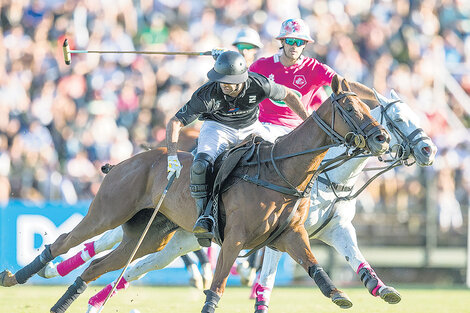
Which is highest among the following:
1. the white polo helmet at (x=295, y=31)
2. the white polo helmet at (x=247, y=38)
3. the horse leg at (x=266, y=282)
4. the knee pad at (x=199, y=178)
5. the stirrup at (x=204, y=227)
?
the white polo helmet at (x=295, y=31)

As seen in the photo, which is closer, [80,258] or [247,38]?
[80,258]

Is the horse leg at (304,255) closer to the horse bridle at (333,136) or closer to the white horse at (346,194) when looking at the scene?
the horse bridle at (333,136)

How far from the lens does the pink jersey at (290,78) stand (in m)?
9.41

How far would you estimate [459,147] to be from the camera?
16.1 metres

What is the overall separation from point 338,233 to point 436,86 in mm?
9014

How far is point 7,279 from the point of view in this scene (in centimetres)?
879

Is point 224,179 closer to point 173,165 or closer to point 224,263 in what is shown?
point 173,165

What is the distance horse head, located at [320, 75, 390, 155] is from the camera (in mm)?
6727

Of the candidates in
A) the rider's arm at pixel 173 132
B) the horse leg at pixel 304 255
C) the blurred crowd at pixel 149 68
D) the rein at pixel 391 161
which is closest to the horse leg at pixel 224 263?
the horse leg at pixel 304 255

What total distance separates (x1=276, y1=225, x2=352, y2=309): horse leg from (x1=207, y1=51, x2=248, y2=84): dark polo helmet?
54.6 inches

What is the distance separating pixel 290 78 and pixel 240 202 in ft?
8.03

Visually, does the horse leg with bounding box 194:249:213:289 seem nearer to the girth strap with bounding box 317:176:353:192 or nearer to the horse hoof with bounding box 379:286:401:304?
the girth strap with bounding box 317:176:353:192

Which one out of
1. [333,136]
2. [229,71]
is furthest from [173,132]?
[333,136]

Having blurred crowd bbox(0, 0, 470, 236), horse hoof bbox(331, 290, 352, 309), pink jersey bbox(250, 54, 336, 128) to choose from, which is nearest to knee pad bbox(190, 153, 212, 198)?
horse hoof bbox(331, 290, 352, 309)
